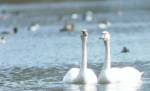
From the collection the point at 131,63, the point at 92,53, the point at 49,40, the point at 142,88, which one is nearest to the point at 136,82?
the point at 142,88

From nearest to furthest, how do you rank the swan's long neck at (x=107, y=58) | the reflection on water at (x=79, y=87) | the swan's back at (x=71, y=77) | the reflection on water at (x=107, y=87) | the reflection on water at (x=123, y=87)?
the reflection on water at (x=123, y=87) → the reflection on water at (x=107, y=87) → the reflection on water at (x=79, y=87) → the swan's long neck at (x=107, y=58) → the swan's back at (x=71, y=77)

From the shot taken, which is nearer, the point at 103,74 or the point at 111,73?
the point at 103,74

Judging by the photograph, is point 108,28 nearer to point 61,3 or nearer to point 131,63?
point 131,63

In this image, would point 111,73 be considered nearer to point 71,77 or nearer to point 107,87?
point 107,87

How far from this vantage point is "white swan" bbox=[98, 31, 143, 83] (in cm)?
2173

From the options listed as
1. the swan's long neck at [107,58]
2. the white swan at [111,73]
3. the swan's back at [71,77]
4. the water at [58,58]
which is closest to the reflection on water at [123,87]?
the water at [58,58]

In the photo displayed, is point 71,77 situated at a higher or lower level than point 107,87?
higher

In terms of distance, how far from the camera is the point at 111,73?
2192 cm

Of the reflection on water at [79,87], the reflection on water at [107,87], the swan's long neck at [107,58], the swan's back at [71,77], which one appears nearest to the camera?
the reflection on water at [107,87]

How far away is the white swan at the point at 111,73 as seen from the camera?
21728 millimetres

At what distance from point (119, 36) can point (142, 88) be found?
26.1 m

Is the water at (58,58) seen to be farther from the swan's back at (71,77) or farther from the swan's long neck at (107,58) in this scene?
the swan's long neck at (107,58)

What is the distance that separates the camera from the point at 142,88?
20469 mm

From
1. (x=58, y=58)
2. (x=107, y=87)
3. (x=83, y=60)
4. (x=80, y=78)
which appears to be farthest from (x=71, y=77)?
(x=58, y=58)
